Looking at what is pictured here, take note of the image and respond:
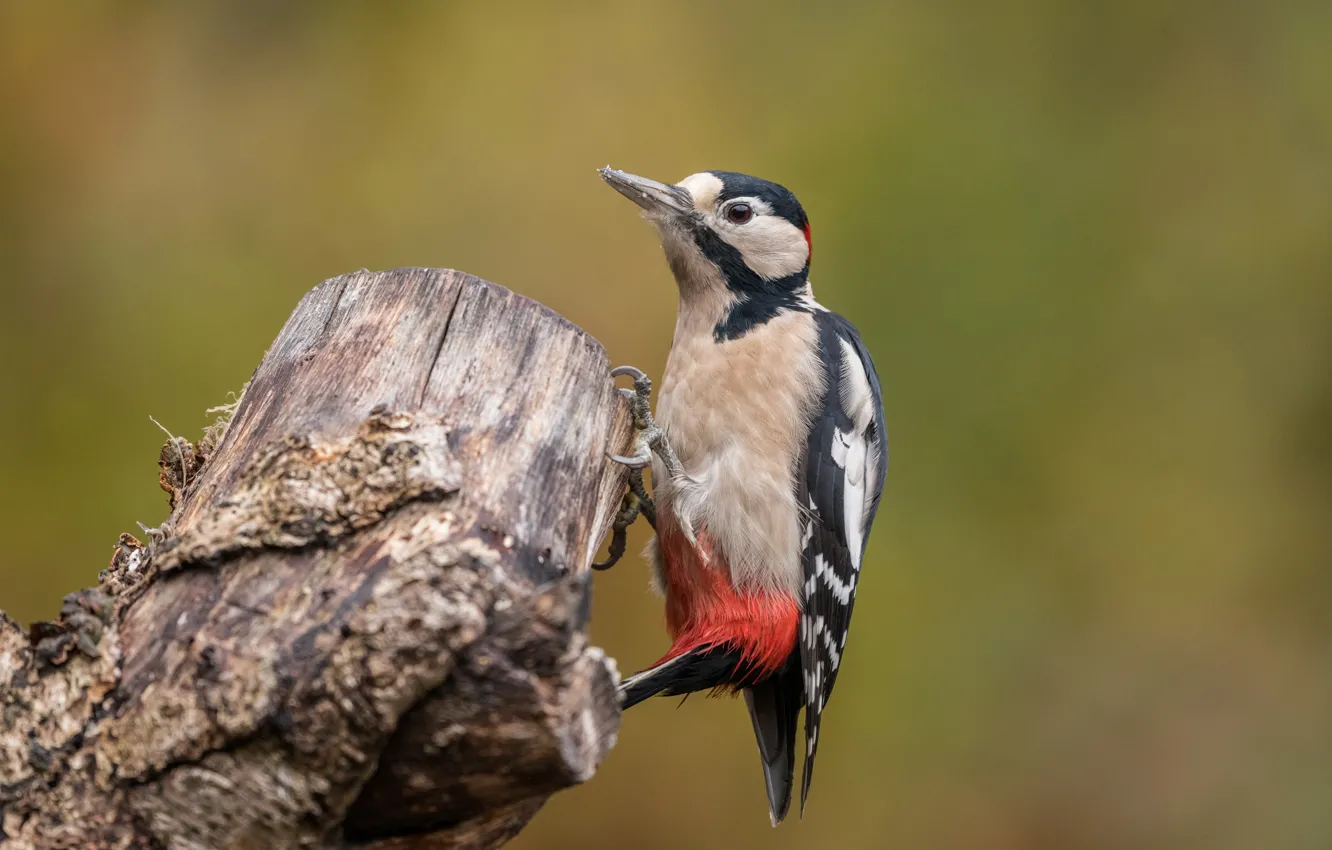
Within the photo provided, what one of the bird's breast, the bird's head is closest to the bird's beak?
the bird's head

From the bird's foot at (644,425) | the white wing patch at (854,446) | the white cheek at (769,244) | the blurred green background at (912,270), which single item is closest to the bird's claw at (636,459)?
the bird's foot at (644,425)

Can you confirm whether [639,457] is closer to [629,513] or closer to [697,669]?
[629,513]

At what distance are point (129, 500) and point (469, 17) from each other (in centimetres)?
213

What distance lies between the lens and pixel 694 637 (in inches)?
100

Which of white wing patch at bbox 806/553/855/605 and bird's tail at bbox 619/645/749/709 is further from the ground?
white wing patch at bbox 806/553/855/605

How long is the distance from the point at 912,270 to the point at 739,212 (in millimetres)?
1644

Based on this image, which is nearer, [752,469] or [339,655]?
[339,655]

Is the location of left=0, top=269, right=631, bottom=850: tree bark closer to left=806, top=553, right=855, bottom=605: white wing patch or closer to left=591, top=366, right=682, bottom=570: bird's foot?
left=591, top=366, right=682, bottom=570: bird's foot

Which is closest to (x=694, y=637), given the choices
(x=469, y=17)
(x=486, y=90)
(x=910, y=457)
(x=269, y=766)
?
(x=269, y=766)

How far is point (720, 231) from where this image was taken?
8.97 feet

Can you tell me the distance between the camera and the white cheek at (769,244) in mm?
2752

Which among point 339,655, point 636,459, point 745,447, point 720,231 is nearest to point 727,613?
point 745,447

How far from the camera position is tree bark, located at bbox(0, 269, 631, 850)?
1.31 metres

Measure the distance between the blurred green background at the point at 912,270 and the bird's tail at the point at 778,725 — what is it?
105 centimetres
